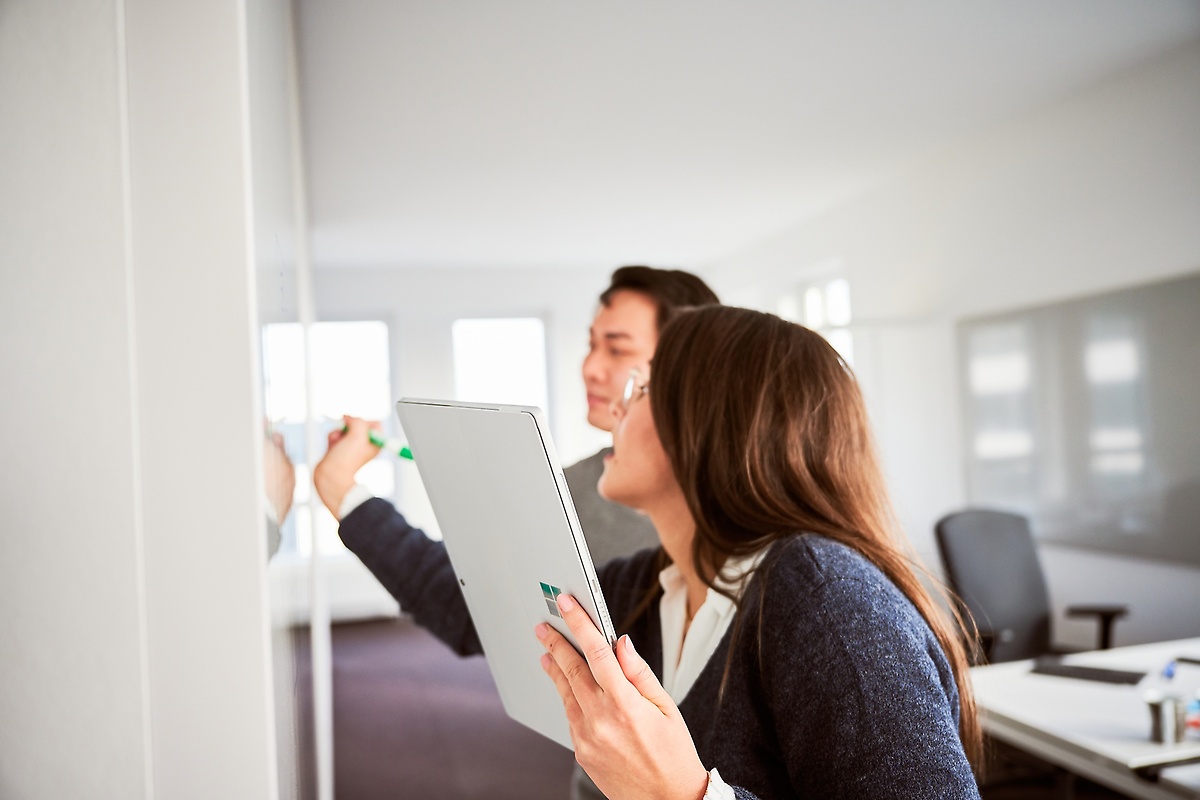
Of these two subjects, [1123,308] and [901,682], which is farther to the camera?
[1123,308]

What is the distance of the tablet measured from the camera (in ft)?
2.36

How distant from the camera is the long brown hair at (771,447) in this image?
106cm

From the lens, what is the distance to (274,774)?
0.68 m

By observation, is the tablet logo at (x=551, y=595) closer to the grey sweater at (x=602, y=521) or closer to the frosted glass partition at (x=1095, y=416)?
the grey sweater at (x=602, y=521)

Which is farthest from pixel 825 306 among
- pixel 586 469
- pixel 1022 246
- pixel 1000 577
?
pixel 586 469

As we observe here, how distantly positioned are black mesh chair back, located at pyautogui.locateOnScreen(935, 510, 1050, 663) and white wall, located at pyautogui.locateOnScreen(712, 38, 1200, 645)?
2.05ft

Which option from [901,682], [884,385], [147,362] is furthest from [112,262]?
[884,385]

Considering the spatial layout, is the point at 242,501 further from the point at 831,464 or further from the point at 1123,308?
the point at 1123,308

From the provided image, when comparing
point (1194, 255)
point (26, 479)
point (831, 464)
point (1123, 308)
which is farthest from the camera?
point (1123, 308)

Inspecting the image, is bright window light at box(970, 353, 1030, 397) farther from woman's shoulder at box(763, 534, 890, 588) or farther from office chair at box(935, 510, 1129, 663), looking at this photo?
woman's shoulder at box(763, 534, 890, 588)

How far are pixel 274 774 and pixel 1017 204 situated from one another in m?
4.37

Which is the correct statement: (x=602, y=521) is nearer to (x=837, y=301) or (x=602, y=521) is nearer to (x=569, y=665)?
(x=569, y=665)

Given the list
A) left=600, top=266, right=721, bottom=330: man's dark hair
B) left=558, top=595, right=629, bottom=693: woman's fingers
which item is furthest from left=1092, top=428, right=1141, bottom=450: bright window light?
left=558, top=595, right=629, bottom=693: woman's fingers

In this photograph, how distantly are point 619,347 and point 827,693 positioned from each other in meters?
1.24
